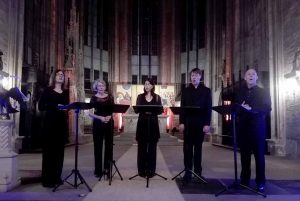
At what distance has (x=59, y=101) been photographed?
554cm

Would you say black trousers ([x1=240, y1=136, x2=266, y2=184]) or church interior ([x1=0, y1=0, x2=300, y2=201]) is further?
church interior ([x1=0, y1=0, x2=300, y2=201])

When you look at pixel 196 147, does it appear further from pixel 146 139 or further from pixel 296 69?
pixel 296 69

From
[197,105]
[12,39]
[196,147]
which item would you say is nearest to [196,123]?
[197,105]

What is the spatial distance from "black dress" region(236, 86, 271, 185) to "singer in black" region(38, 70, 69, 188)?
2917mm

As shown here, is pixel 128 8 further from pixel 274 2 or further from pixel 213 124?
pixel 274 2

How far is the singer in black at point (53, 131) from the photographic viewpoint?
546cm

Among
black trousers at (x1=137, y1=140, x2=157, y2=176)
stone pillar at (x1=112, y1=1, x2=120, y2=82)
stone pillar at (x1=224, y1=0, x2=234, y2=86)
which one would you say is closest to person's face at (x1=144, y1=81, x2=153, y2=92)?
black trousers at (x1=137, y1=140, x2=157, y2=176)

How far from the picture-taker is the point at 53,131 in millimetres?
5488

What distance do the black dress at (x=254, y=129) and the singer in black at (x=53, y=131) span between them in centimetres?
292

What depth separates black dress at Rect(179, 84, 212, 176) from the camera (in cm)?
598

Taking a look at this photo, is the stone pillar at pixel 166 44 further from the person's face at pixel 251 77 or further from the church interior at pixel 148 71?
the person's face at pixel 251 77

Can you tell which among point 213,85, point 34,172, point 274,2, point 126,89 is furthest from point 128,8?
point 34,172

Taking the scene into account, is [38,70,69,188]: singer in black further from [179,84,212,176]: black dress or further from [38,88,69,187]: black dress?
[179,84,212,176]: black dress

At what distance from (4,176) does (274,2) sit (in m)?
10.5
